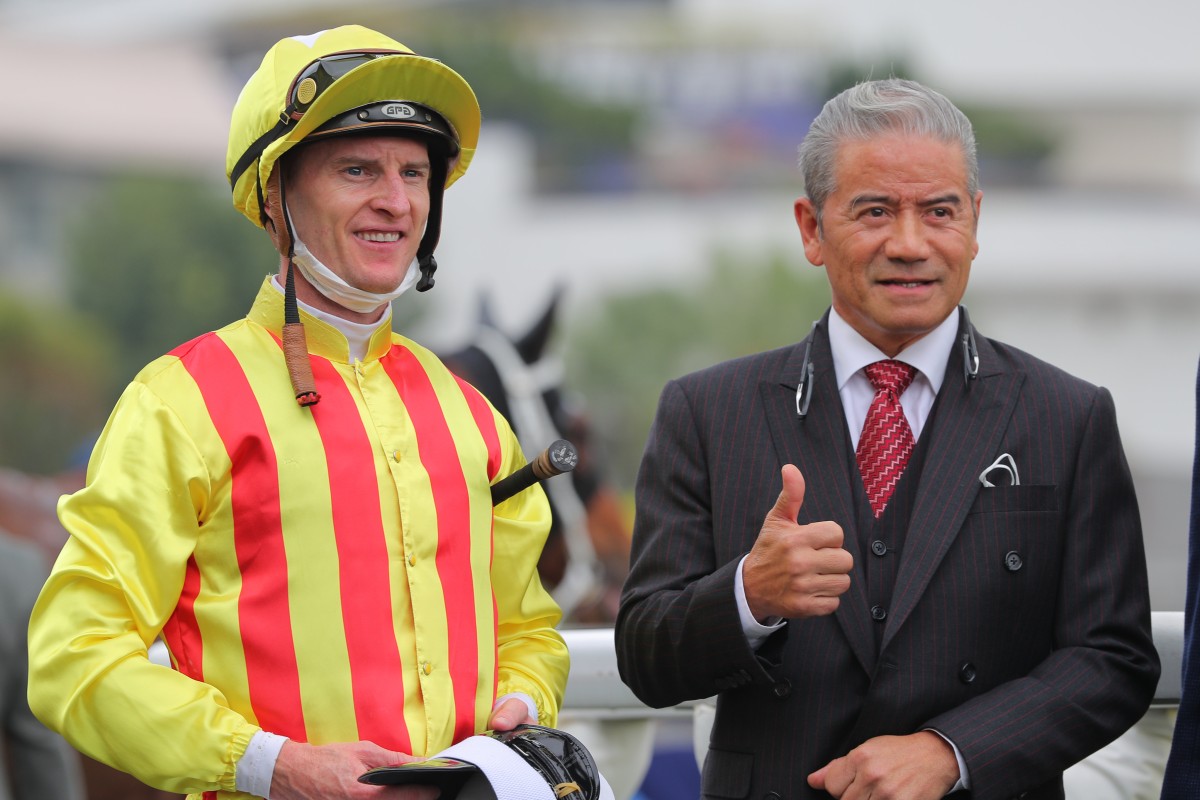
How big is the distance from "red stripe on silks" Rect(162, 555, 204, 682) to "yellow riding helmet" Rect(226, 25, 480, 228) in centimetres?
56

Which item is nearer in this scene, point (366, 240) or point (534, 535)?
point (366, 240)

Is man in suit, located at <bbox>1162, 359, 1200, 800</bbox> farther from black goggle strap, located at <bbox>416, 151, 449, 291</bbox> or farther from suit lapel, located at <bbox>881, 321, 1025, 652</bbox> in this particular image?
black goggle strap, located at <bbox>416, 151, 449, 291</bbox>

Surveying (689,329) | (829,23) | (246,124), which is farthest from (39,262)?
(246,124)

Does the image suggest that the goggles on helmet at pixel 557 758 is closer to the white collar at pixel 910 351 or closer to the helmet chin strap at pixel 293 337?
the helmet chin strap at pixel 293 337

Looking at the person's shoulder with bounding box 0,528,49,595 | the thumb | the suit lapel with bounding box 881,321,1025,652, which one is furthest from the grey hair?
the person's shoulder with bounding box 0,528,49,595

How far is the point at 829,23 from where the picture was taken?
48.3 meters

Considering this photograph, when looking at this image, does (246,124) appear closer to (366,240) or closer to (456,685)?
(366,240)

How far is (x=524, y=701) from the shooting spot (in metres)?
2.38

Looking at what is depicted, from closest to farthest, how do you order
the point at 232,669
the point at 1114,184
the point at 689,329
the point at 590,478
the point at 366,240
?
the point at 232,669, the point at 366,240, the point at 590,478, the point at 689,329, the point at 1114,184

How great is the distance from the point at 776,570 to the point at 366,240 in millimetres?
770

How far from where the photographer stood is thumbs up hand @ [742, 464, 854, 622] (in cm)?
220

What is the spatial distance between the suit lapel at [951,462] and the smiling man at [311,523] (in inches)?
22.8

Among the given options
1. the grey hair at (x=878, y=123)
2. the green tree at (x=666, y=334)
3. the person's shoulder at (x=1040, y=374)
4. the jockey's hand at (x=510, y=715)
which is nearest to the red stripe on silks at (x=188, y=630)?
the jockey's hand at (x=510, y=715)

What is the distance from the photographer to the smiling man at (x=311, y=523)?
83.0 inches
